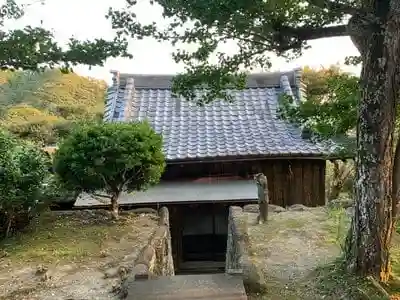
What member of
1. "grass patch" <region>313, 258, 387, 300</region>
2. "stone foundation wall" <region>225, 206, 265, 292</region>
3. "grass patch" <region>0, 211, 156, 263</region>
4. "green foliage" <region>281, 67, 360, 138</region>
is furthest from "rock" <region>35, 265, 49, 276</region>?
"green foliage" <region>281, 67, 360, 138</region>

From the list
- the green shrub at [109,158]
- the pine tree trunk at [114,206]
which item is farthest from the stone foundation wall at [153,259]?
the green shrub at [109,158]

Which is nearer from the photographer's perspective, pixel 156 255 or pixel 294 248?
pixel 156 255

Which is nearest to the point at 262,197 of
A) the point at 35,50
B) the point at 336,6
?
the point at 336,6

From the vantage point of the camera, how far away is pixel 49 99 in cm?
2150

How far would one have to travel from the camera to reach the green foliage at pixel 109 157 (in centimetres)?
743

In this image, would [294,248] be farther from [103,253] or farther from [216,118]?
[216,118]

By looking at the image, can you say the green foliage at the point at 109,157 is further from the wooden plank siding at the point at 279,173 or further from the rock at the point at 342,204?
the rock at the point at 342,204

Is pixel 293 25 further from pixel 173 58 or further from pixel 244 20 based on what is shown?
pixel 173 58

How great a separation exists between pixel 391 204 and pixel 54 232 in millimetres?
5103

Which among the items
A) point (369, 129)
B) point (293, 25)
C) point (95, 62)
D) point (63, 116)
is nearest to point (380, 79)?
point (369, 129)

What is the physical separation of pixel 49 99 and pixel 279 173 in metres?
14.3

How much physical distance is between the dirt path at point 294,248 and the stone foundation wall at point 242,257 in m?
0.11

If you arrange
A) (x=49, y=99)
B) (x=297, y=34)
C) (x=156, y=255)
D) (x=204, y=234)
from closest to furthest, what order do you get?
(x=297, y=34) < (x=156, y=255) < (x=204, y=234) < (x=49, y=99)

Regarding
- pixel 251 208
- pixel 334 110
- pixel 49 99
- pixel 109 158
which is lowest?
pixel 251 208
